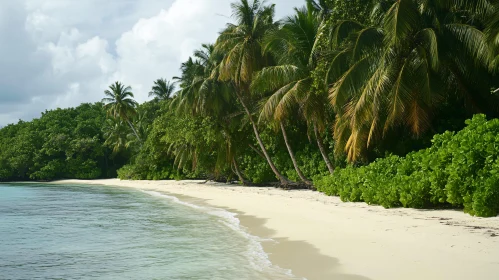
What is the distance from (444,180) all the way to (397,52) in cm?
495

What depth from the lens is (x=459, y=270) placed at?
526 cm

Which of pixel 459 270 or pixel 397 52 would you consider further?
pixel 397 52

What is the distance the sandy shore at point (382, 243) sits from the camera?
5496 mm

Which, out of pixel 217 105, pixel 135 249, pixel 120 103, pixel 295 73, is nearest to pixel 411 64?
pixel 295 73

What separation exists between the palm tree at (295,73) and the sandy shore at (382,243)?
247 inches

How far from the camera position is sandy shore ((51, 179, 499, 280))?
550cm

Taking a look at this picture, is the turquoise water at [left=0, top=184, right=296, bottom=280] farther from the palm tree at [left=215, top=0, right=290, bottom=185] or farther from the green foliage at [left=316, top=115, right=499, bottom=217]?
the palm tree at [left=215, top=0, right=290, bottom=185]

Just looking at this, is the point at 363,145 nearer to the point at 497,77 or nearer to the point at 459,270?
the point at 497,77

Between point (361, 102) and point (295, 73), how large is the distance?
505 cm

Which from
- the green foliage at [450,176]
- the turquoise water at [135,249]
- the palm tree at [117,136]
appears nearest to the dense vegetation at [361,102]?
the green foliage at [450,176]

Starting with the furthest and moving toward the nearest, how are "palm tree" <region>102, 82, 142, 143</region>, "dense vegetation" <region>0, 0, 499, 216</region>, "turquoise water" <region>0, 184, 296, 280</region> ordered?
"palm tree" <region>102, 82, 142, 143</region> < "dense vegetation" <region>0, 0, 499, 216</region> < "turquoise water" <region>0, 184, 296, 280</region>

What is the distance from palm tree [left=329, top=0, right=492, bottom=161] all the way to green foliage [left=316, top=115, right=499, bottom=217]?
156 centimetres

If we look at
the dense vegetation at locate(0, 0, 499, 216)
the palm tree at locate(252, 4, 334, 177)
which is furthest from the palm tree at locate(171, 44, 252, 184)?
the palm tree at locate(252, 4, 334, 177)

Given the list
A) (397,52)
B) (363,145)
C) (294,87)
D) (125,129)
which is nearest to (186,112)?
(294,87)
